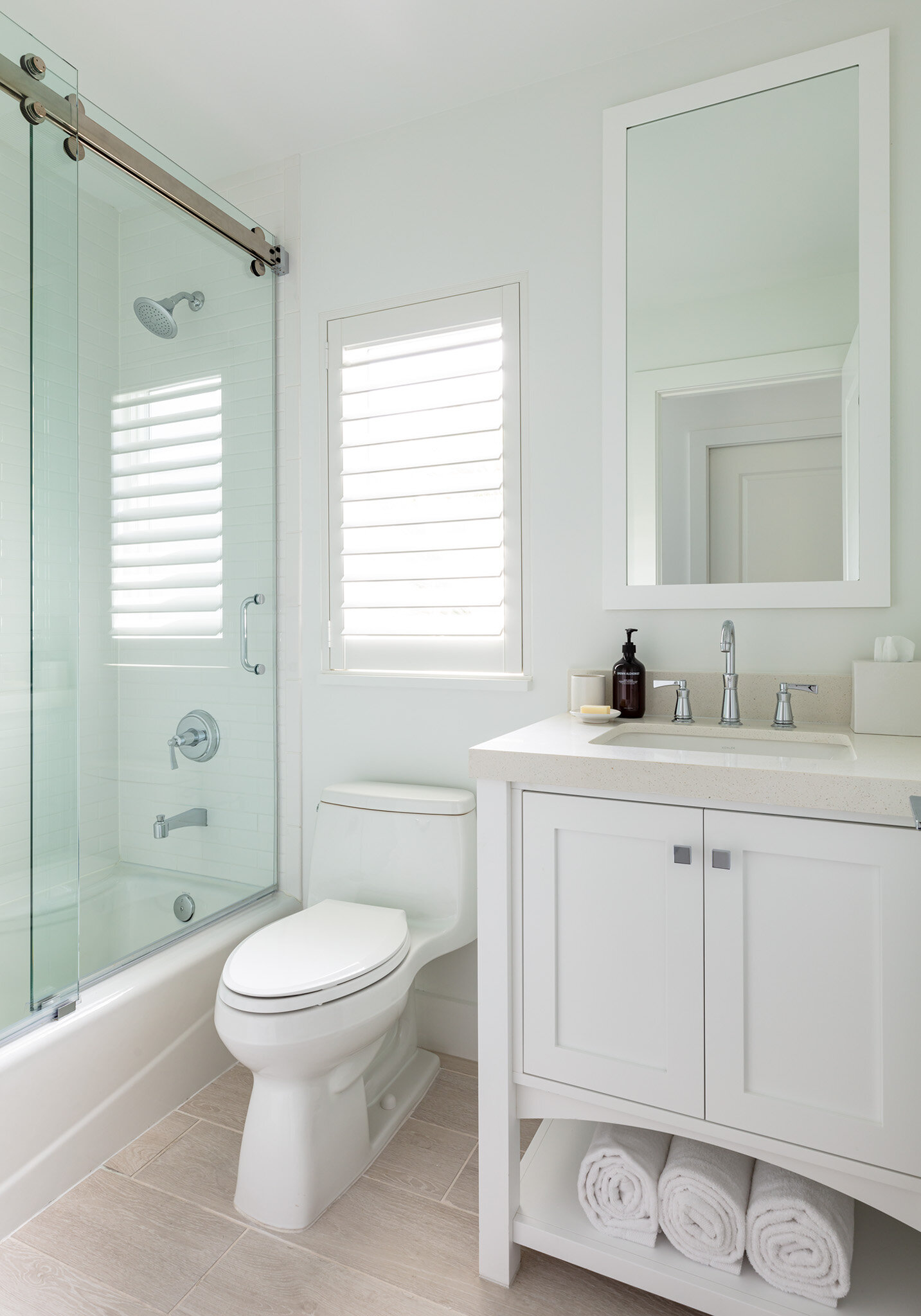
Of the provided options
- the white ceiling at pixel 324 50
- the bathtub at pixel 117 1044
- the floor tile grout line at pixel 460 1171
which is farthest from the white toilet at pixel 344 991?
the white ceiling at pixel 324 50

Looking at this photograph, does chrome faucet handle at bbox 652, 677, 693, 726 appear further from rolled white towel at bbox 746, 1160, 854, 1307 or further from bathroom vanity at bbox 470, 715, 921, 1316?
rolled white towel at bbox 746, 1160, 854, 1307

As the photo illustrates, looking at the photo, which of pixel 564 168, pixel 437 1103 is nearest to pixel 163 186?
pixel 564 168

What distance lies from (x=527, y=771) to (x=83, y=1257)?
47.2 inches

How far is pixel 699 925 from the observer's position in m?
1.13

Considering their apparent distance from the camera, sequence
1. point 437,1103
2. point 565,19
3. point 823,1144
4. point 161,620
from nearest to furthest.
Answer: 1. point 823,1144
2. point 565,19
3. point 437,1103
4. point 161,620

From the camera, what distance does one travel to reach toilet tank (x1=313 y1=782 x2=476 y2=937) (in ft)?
5.83

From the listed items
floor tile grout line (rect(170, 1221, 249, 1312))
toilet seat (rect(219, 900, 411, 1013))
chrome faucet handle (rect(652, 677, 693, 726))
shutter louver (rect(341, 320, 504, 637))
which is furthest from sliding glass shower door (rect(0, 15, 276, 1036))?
chrome faucet handle (rect(652, 677, 693, 726))

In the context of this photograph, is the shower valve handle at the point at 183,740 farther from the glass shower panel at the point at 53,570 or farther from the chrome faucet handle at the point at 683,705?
the chrome faucet handle at the point at 683,705

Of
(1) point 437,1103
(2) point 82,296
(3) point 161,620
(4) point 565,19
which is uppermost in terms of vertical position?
(4) point 565,19

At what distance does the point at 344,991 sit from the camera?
4.55ft

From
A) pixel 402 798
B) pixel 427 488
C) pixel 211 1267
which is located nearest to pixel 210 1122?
pixel 211 1267

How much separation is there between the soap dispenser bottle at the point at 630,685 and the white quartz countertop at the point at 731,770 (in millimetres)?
216

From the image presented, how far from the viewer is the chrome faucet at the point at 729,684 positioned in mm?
1568

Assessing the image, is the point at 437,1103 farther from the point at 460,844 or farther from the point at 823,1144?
the point at 823,1144
